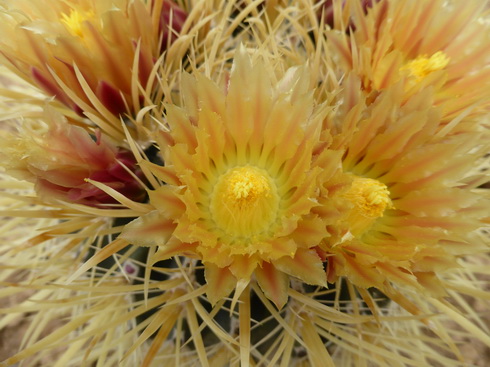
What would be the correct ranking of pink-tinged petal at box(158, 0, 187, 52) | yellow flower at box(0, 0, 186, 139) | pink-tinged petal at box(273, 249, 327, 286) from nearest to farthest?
pink-tinged petal at box(273, 249, 327, 286), yellow flower at box(0, 0, 186, 139), pink-tinged petal at box(158, 0, 187, 52)

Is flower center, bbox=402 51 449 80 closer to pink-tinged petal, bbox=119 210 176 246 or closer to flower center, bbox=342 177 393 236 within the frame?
flower center, bbox=342 177 393 236

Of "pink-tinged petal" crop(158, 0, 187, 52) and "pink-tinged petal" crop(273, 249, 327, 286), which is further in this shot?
"pink-tinged petal" crop(158, 0, 187, 52)

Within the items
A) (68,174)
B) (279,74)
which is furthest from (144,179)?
(279,74)

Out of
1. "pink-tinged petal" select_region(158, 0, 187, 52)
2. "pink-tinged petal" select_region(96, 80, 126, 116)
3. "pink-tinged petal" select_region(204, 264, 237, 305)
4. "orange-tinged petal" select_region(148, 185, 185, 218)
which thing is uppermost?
"pink-tinged petal" select_region(158, 0, 187, 52)

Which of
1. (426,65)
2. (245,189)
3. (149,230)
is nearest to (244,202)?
(245,189)

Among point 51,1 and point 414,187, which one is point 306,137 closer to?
point 414,187

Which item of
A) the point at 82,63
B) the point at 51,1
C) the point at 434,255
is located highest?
the point at 51,1

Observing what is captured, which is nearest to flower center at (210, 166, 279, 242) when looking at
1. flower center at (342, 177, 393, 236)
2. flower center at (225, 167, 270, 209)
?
flower center at (225, 167, 270, 209)
